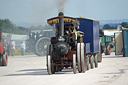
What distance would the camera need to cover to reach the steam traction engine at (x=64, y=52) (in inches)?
737

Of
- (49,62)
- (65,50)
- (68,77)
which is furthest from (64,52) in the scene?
(68,77)

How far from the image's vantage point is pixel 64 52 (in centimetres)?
1872

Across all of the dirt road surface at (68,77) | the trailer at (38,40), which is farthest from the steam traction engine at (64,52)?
the trailer at (38,40)

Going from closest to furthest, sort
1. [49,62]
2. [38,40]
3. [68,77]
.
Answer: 1. [68,77]
2. [49,62]
3. [38,40]

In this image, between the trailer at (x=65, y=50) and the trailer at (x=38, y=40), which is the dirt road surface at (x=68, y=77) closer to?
the trailer at (x=65, y=50)

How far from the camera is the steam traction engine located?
18719mm

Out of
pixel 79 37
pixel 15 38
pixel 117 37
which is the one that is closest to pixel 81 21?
pixel 79 37

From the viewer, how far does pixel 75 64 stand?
61.0 feet

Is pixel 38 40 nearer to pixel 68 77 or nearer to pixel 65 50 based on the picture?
pixel 65 50

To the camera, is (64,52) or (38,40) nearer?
(64,52)

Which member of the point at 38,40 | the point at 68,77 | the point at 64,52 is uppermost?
the point at 38,40

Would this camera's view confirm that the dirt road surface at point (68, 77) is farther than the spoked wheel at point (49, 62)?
No

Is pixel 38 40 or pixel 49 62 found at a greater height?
pixel 38 40

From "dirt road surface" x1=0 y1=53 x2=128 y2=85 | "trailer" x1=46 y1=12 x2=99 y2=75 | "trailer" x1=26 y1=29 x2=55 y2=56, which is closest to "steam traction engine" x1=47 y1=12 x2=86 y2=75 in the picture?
"trailer" x1=46 y1=12 x2=99 y2=75
